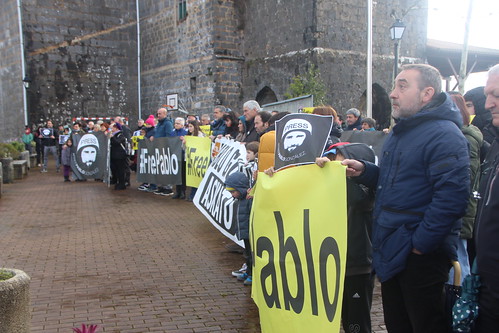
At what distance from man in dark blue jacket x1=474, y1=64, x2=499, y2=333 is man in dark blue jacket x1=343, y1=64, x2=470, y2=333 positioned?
0.65 ft

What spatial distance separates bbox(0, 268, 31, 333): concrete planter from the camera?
3.47 meters

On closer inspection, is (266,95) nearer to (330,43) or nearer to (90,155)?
(330,43)

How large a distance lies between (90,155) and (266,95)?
828 cm

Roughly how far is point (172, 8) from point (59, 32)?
6539mm

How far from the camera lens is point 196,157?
10.4 m

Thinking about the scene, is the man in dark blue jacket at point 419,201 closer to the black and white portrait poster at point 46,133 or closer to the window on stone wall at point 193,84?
the black and white portrait poster at point 46,133

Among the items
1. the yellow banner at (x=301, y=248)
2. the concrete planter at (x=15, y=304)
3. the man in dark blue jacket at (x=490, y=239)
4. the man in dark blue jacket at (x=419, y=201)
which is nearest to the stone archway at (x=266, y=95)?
the yellow banner at (x=301, y=248)

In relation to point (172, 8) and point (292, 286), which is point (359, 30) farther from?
point (292, 286)

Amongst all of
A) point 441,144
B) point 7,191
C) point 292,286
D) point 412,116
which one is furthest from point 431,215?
point 7,191

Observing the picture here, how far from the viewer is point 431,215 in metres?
2.63

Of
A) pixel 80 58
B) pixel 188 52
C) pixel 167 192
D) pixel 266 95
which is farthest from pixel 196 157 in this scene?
pixel 80 58

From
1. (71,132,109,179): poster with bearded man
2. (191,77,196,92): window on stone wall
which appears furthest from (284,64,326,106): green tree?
(191,77,196,92): window on stone wall

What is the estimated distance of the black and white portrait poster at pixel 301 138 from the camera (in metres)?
3.75

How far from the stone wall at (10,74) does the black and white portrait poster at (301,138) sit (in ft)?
81.4
